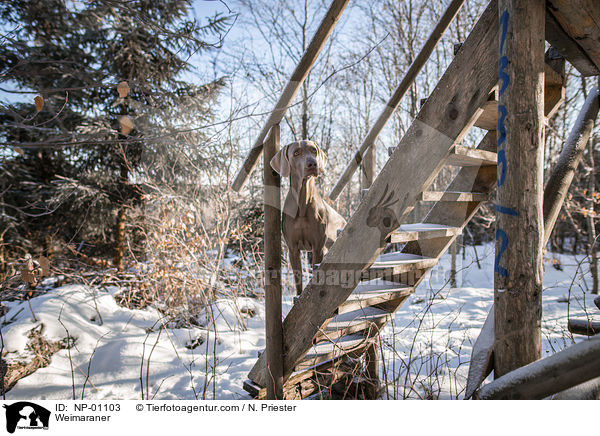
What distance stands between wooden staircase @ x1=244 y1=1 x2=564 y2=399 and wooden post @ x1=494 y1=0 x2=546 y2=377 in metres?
0.11

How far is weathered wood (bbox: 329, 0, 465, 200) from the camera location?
2.13 meters

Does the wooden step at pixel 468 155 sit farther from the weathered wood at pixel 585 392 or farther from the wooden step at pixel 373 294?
the weathered wood at pixel 585 392

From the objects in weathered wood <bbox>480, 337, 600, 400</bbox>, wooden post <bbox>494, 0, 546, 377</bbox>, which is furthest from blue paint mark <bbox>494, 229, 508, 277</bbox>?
weathered wood <bbox>480, 337, 600, 400</bbox>

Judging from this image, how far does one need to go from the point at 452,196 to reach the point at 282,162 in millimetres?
1039

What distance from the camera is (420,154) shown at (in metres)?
1.46

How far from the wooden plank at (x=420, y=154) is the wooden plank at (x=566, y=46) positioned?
1.20 feet

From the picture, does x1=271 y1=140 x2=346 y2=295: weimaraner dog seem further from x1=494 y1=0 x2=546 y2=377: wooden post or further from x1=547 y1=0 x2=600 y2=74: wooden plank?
x1=547 y1=0 x2=600 y2=74: wooden plank

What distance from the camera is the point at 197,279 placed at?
4051 mm

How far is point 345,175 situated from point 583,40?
1708mm

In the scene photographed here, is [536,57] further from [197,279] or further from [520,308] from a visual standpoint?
[197,279]

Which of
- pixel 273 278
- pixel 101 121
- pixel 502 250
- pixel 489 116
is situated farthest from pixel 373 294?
pixel 101 121

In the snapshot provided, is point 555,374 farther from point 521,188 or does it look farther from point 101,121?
point 101,121

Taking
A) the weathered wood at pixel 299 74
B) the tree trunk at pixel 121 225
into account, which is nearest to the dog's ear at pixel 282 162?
the weathered wood at pixel 299 74

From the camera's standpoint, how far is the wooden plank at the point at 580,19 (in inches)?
52.7
